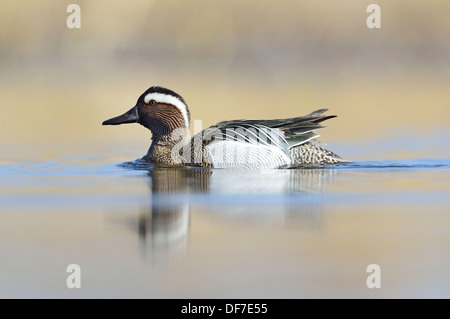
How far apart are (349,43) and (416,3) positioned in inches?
67.3

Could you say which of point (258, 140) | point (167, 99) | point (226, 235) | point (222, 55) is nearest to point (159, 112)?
point (167, 99)

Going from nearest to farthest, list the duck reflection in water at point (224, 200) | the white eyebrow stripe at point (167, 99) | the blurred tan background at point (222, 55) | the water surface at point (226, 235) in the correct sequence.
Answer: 1. the water surface at point (226, 235)
2. the duck reflection in water at point (224, 200)
3. the white eyebrow stripe at point (167, 99)
4. the blurred tan background at point (222, 55)

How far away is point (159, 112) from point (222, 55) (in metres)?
5.30

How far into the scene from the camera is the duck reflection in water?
4.53 m

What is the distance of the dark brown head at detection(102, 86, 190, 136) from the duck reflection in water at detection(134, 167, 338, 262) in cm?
91

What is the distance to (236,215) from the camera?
197 inches

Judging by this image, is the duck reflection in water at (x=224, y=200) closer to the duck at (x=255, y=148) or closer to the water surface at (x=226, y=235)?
the water surface at (x=226, y=235)

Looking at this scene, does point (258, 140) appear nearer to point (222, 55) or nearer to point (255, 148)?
point (255, 148)

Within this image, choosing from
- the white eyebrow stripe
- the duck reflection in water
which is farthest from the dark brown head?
the duck reflection in water

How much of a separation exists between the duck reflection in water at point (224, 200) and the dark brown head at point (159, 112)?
912 mm

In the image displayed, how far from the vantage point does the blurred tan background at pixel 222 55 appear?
40.8 feet

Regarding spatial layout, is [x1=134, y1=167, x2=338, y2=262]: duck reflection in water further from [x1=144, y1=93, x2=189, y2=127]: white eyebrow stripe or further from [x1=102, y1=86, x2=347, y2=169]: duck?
[x1=144, y1=93, x2=189, y2=127]: white eyebrow stripe

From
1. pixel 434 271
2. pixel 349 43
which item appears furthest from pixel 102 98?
pixel 434 271

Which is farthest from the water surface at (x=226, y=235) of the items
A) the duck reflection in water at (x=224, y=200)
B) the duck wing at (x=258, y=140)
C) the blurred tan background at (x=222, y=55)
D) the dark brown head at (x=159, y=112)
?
the blurred tan background at (x=222, y=55)
